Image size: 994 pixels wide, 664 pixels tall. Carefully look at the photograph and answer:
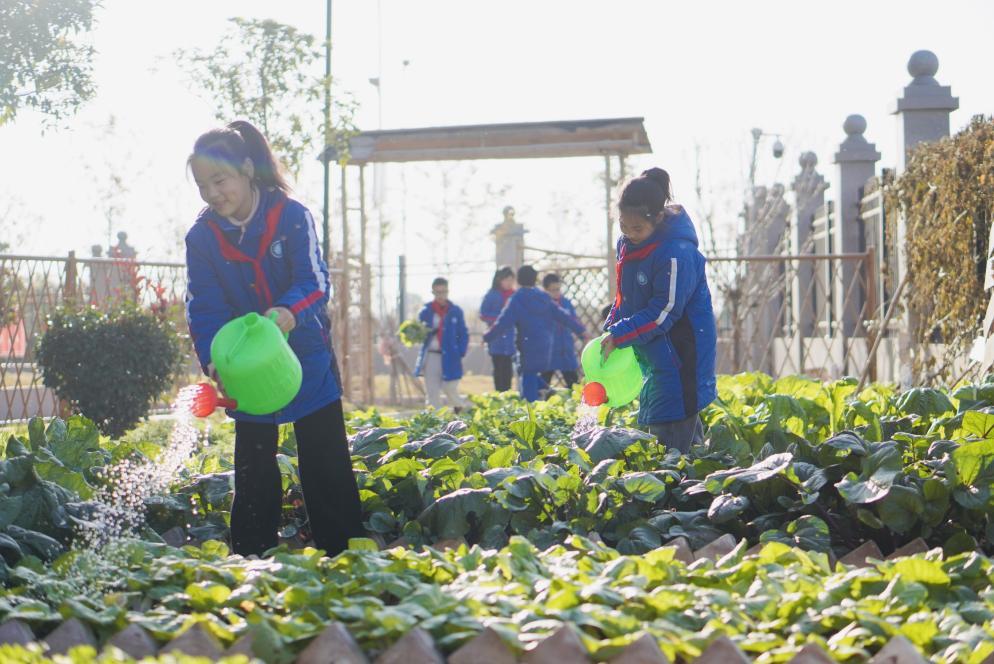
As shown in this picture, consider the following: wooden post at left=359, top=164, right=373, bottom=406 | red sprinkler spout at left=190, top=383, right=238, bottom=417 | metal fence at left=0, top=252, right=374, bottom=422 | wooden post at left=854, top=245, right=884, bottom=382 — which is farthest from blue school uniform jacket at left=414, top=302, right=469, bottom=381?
red sprinkler spout at left=190, top=383, right=238, bottom=417

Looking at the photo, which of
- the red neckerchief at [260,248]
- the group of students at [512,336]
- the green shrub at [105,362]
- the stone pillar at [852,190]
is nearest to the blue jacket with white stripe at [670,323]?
the red neckerchief at [260,248]

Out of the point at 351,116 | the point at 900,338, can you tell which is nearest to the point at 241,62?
the point at 351,116

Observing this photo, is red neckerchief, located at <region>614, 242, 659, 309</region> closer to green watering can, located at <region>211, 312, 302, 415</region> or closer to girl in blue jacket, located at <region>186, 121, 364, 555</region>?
girl in blue jacket, located at <region>186, 121, 364, 555</region>

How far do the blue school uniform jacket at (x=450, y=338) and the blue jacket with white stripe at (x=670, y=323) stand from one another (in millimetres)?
8624

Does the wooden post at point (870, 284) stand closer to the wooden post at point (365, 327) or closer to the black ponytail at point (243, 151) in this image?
the wooden post at point (365, 327)

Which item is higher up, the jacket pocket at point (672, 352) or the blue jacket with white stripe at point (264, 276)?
the blue jacket with white stripe at point (264, 276)

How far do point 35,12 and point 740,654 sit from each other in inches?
339

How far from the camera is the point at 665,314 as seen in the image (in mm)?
4645

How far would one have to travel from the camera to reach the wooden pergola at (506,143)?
14.2 meters

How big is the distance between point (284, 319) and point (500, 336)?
8392 mm

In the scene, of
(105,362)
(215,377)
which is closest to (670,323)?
(215,377)

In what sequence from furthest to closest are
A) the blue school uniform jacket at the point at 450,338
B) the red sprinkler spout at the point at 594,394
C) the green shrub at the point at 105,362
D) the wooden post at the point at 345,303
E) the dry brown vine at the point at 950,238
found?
the wooden post at the point at 345,303, the blue school uniform jacket at the point at 450,338, the dry brown vine at the point at 950,238, the green shrub at the point at 105,362, the red sprinkler spout at the point at 594,394

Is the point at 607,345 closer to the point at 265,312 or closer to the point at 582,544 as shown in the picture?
the point at 265,312

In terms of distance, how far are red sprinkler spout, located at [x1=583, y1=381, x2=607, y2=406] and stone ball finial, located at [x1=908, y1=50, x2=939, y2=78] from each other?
8.23 metres
